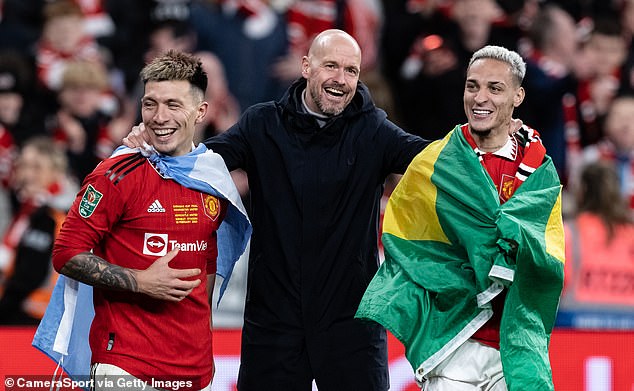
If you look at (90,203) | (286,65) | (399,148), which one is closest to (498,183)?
(399,148)

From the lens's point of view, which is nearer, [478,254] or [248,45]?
[478,254]

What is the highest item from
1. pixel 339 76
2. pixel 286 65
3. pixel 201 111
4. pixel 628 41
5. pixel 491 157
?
pixel 628 41

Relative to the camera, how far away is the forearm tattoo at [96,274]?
4.73 metres

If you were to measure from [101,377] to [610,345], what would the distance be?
9.22ft

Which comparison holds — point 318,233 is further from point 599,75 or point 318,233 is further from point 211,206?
point 599,75

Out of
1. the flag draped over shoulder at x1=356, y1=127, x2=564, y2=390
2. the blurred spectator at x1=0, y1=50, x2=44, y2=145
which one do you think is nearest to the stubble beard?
the flag draped over shoulder at x1=356, y1=127, x2=564, y2=390

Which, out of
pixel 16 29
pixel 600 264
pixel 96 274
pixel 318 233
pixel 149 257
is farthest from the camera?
pixel 16 29

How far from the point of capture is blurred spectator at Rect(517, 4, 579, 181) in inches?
380

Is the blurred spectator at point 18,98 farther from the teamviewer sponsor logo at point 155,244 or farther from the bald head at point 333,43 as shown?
the teamviewer sponsor logo at point 155,244

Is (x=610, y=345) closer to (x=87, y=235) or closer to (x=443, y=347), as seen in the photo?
(x=443, y=347)

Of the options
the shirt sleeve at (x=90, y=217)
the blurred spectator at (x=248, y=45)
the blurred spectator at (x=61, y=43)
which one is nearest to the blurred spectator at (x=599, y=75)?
the blurred spectator at (x=248, y=45)

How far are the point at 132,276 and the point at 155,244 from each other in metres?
0.17

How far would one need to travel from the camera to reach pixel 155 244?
16.0ft

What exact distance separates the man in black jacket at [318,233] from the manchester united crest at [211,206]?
1.76ft
